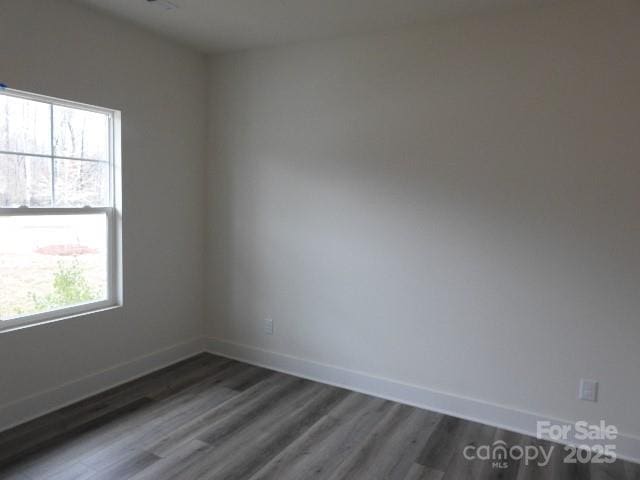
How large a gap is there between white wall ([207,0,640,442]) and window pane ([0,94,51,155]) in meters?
1.44

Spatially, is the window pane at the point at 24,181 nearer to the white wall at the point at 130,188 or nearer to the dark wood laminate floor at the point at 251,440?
the white wall at the point at 130,188

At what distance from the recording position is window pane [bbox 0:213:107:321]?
9.16 feet

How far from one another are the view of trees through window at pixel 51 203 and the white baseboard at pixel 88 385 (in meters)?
0.54

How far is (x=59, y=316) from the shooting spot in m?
3.07

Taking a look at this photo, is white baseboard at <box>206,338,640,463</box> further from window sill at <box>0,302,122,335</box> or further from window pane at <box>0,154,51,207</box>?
window pane at <box>0,154,51,207</box>

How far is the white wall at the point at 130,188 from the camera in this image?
278cm

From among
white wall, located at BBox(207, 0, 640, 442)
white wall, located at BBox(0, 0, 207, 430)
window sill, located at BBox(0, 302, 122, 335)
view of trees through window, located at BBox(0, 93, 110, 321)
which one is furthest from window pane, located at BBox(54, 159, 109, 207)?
white wall, located at BBox(207, 0, 640, 442)

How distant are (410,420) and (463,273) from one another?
1046mm

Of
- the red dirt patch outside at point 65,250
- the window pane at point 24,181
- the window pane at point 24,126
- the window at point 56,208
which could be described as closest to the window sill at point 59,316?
the window at point 56,208

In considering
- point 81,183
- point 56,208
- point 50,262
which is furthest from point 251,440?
point 81,183

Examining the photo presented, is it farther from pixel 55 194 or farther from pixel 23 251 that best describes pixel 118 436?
pixel 55 194

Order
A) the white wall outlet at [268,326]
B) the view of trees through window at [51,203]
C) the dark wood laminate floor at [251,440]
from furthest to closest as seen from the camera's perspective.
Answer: the white wall outlet at [268,326] → the view of trees through window at [51,203] → the dark wood laminate floor at [251,440]

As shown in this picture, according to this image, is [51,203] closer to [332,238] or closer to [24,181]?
[24,181]

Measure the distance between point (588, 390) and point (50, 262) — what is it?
11.6 ft
